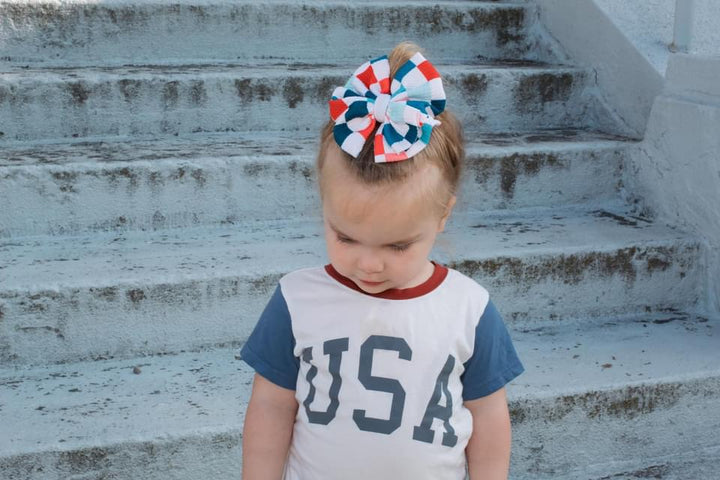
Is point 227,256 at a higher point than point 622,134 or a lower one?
lower

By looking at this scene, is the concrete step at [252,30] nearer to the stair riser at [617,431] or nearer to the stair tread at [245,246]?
the stair tread at [245,246]

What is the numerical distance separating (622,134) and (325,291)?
199 centimetres

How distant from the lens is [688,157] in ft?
8.27

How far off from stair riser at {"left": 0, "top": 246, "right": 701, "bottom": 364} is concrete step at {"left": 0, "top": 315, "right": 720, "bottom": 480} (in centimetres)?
4

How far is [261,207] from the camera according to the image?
8.22 feet

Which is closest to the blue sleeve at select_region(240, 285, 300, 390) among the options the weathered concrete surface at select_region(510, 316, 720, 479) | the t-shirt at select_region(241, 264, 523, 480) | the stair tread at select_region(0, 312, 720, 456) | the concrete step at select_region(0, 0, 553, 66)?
the t-shirt at select_region(241, 264, 523, 480)

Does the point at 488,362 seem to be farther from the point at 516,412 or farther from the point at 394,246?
the point at 516,412

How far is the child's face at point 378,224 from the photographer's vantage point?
3.71 feet

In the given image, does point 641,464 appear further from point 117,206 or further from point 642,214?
point 117,206

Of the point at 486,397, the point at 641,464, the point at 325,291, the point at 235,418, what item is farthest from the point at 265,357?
the point at 641,464

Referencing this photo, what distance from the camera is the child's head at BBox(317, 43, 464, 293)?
1.13 metres

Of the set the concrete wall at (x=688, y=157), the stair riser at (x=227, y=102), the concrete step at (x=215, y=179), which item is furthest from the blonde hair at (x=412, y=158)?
the stair riser at (x=227, y=102)

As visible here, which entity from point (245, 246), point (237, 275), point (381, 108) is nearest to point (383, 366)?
point (381, 108)

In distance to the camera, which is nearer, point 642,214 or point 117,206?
point 117,206
